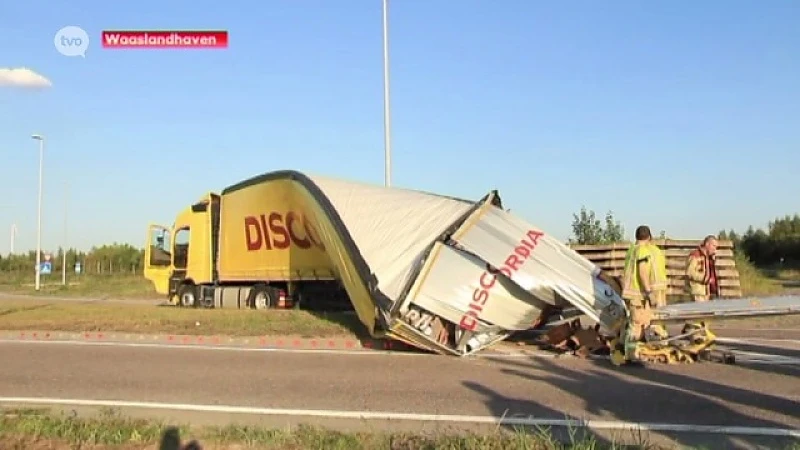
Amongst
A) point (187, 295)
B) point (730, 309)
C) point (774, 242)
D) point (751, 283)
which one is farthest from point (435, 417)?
point (774, 242)

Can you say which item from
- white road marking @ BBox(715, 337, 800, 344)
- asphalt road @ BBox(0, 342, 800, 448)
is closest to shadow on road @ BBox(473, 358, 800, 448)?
asphalt road @ BBox(0, 342, 800, 448)

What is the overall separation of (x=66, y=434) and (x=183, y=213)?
16.9m

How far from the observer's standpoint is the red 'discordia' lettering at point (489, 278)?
35.6 feet

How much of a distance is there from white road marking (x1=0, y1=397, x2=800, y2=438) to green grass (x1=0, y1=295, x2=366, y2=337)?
19.1 ft

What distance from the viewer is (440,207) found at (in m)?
12.6

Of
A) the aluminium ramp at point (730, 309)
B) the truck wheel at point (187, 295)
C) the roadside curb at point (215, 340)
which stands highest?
the aluminium ramp at point (730, 309)

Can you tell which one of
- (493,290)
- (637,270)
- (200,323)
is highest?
(637,270)

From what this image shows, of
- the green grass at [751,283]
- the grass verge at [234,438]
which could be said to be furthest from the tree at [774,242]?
the grass verge at [234,438]

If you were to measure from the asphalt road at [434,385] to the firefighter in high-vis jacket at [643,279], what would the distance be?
852 millimetres

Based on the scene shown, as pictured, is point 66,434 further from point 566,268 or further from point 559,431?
point 566,268

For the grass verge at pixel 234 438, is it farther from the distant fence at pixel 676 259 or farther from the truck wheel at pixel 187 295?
the distant fence at pixel 676 259

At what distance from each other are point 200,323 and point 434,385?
7.42 meters

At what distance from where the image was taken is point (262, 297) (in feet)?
65.7
